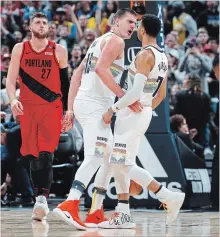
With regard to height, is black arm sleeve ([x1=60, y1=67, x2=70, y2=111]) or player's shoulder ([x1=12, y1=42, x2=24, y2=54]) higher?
player's shoulder ([x1=12, y1=42, x2=24, y2=54])

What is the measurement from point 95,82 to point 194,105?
20.4ft

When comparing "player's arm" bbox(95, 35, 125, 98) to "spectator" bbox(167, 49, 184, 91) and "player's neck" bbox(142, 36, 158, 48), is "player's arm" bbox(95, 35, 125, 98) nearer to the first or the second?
"player's neck" bbox(142, 36, 158, 48)

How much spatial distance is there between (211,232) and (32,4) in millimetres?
15086

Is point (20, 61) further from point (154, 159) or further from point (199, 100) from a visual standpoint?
point (199, 100)

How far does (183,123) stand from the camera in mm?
13859

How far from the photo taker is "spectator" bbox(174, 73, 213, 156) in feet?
49.8

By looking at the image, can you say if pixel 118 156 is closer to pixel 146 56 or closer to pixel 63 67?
pixel 146 56

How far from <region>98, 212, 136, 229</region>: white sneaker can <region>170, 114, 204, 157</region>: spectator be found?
13.7ft

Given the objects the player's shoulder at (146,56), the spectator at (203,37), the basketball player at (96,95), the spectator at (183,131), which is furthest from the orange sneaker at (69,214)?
the spectator at (203,37)

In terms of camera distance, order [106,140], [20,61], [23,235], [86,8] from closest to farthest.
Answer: [23,235]
[106,140]
[20,61]
[86,8]

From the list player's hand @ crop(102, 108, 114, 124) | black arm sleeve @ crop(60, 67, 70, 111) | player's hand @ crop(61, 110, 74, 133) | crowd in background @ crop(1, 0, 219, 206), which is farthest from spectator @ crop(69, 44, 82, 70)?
player's hand @ crop(102, 108, 114, 124)

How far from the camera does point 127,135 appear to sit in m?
8.78

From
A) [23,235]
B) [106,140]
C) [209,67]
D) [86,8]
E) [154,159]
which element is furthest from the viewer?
[86,8]

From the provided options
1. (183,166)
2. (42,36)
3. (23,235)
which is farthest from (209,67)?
(23,235)
